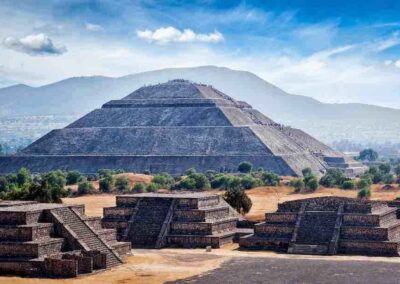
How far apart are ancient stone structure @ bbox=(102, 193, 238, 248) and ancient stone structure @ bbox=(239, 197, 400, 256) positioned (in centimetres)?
298

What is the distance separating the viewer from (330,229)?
63.8m

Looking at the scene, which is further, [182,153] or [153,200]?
[182,153]

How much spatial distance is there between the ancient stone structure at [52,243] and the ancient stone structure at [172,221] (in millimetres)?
7263

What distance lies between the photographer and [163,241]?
218 feet

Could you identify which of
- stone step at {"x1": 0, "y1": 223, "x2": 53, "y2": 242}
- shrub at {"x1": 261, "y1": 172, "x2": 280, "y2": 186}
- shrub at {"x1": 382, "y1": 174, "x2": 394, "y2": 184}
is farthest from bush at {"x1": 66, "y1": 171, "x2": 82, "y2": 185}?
stone step at {"x1": 0, "y1": 223, "x2": 53, "y2": 242}

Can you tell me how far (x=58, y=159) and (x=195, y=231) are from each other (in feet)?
379

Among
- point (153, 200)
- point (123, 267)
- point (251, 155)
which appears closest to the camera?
point (123, 267)

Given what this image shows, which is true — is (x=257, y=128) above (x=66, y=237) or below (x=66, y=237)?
above

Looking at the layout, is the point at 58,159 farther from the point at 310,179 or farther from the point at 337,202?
the point at 337,202

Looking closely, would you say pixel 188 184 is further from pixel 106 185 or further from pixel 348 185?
pixel 348 185

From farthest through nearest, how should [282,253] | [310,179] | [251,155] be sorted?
[251,155] → [310,179] → [282,253]

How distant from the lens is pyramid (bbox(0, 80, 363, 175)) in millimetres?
170750

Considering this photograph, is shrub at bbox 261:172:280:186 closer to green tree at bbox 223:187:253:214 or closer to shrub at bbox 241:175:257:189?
shrub at bbox 241:175:257:189

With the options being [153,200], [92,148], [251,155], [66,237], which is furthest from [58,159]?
[66,237]
